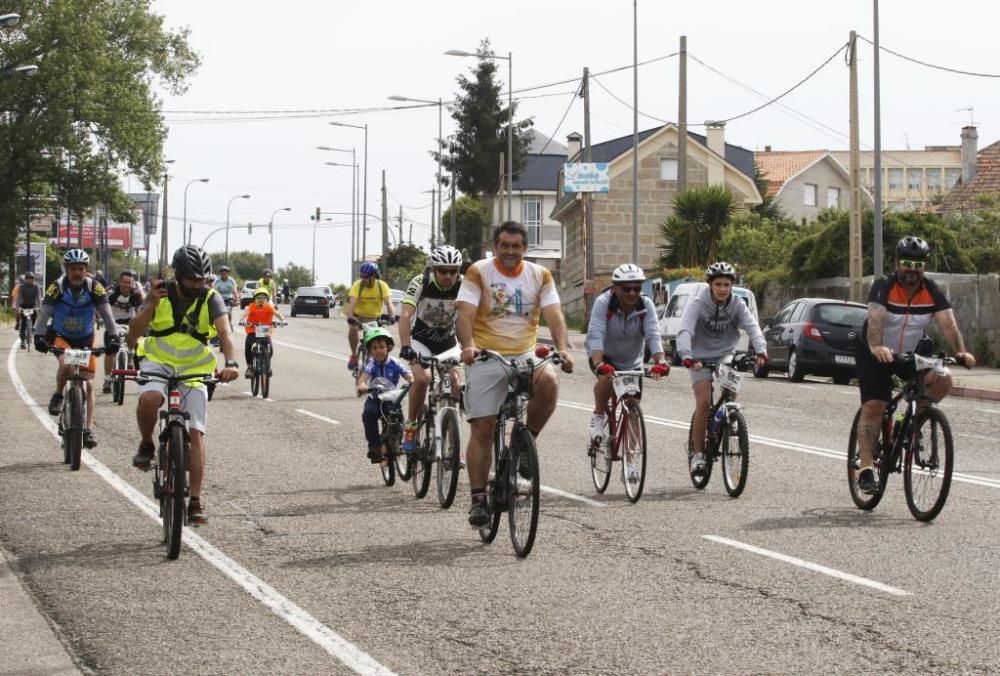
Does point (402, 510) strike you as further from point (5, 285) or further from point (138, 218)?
point (5, 285)

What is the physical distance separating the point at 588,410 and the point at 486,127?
7173 centimetres

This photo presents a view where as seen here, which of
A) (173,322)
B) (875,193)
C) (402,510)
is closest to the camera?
(173,322)

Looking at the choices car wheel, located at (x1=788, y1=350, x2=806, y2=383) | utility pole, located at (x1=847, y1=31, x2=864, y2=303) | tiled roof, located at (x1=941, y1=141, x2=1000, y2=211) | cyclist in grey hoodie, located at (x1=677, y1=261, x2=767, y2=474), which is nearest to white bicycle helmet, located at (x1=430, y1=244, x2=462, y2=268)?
cyclist in grey hoodie, located at (x1=677, y1=261, x2=767, y2=474)

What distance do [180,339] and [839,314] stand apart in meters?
19.7

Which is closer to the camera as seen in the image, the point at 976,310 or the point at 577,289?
the point at 976,310

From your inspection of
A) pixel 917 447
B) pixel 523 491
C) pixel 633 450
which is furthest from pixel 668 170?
pixel 523 491

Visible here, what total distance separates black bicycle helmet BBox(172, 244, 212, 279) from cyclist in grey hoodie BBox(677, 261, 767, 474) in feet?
12.0

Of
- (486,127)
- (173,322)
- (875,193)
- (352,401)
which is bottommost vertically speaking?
(352,401)

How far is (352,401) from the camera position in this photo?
66.8ft

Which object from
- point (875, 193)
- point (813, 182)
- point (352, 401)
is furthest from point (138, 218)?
point (813, 182)

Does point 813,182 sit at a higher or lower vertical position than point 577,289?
higher

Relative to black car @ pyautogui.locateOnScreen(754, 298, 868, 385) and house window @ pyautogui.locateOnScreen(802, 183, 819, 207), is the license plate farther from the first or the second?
house window @ pyautogui.locateOnScreen(802, 183, 819, 207)

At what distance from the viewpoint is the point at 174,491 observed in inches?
327

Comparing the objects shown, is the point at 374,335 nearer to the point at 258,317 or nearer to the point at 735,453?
the point at 735,453
